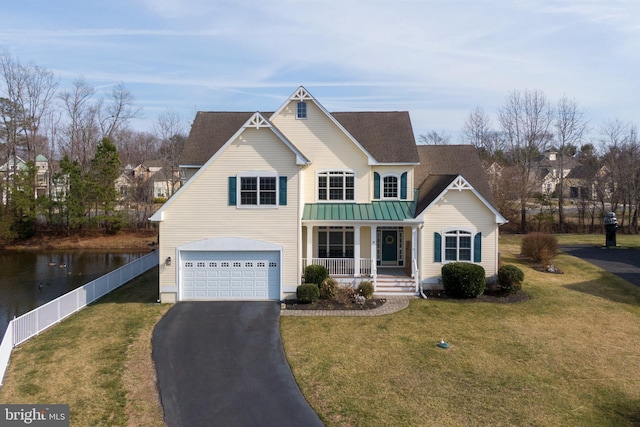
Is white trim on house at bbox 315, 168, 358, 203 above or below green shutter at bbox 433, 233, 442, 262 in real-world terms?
above

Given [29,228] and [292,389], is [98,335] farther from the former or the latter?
[29,228]

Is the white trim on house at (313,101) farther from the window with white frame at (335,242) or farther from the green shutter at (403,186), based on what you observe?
the window with white frame at (335,242)

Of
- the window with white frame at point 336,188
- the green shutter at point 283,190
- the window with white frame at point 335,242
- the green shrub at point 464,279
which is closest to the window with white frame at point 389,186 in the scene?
the window with white frame at point 336,188

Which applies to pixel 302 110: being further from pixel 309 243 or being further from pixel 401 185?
pixel 309 243

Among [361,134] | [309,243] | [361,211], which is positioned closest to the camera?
[309,243]

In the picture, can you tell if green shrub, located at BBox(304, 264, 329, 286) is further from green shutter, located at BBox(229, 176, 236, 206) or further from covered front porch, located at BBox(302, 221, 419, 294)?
green shutter, located at BBox(229, 176, 236, 206)

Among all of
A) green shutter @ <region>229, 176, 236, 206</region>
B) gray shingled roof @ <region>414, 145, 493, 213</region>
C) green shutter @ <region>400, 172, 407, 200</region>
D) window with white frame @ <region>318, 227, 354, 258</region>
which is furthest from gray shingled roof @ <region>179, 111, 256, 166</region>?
gray shingled roof @ <region>414, 145, 493, 213</region>

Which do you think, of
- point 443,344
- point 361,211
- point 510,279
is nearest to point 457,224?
point 510,279
